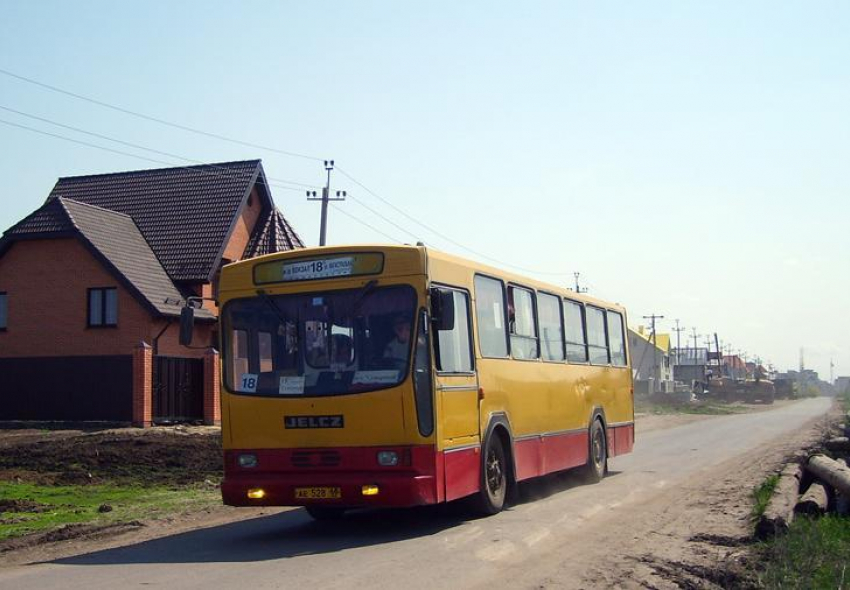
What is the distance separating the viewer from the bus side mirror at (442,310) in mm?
11297

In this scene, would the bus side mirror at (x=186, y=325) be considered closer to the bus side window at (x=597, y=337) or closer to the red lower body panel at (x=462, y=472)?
the red lower body panel at (x=462, y=472)

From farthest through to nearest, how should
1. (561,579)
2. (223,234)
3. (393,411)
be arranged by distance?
(223,234), (393,411), (561,579)

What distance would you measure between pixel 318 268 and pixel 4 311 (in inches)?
1042

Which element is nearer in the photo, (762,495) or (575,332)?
(762,495)

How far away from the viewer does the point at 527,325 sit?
14.6 m

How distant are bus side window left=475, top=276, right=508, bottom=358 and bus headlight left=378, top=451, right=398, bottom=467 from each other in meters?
2.20

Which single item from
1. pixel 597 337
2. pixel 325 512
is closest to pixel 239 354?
pixel 325 512

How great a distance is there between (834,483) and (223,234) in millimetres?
27494

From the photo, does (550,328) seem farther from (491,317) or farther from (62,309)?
(62,309)

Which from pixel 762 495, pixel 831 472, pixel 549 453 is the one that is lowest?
pixel 762 495

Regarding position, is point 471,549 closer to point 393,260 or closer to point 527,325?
point 393,260

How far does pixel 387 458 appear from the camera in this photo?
11.0m

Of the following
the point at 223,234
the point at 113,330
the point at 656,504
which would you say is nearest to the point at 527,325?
the point at 656,504

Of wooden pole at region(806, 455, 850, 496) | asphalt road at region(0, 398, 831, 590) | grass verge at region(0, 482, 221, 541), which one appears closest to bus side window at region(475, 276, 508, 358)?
asphalt road at region(0, 398, 831, 590)
